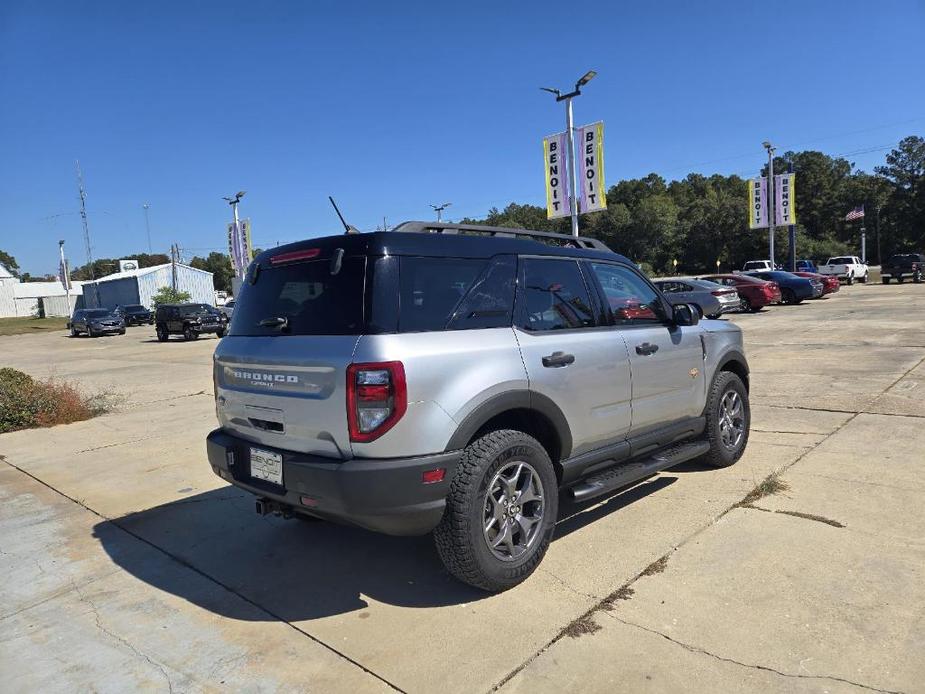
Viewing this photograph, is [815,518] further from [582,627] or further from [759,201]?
[759,201]

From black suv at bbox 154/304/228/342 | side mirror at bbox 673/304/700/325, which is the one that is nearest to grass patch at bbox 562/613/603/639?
side mirror at bbox 673/304/700/325

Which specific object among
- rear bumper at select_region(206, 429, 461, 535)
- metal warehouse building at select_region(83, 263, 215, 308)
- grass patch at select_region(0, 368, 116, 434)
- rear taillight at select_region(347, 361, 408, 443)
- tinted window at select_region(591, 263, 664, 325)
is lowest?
grass patch at select_region(0, 368, 116, 434)

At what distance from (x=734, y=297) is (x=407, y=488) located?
22.3 metres

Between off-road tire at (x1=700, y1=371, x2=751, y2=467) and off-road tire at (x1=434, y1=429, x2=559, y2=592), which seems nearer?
off-road tire at (x1=434, y1=429, x2=559, y2=592)

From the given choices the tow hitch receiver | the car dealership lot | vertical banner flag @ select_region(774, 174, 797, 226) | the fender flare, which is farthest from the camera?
vertical banner flag @ select_region(774, 174, 797, 226)

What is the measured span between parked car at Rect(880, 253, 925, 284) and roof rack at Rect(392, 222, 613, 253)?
40101mm

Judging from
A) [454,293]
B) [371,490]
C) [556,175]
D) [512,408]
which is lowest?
[371,490]

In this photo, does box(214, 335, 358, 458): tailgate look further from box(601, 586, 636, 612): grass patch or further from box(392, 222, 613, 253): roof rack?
box(601, 586, 636, 612): grass patch

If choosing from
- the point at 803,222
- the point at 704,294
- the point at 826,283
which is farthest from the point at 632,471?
the point at 803,222

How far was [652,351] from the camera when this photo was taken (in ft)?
13.9

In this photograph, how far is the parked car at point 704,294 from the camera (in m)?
20.5

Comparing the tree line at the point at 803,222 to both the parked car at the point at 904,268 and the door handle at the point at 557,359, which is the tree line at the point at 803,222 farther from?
the door handle at the point at 557,359

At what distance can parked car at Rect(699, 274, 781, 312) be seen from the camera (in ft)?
77.4

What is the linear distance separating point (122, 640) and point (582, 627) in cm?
227
